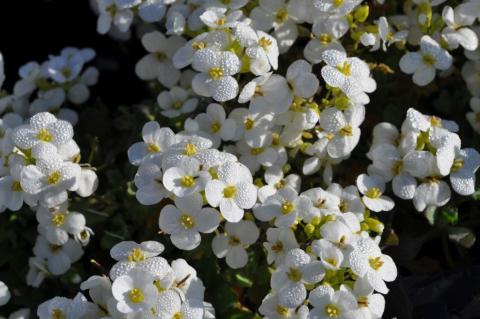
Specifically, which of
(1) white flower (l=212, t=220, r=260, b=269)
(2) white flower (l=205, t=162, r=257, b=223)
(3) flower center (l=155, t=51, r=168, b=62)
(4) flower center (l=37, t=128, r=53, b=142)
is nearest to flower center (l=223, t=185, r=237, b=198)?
(2) white flower (l=205, t=162, r=257, b=223)

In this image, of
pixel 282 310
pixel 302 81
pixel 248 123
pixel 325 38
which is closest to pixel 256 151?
pixel 248 123

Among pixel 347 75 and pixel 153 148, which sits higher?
pixel 347 75

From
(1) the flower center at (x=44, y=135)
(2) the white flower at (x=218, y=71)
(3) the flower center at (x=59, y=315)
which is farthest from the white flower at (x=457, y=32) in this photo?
(3) the flower center at (x=59, y=315)

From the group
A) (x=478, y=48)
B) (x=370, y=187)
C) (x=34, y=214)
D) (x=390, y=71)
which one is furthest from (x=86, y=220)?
(x=478, y=48)

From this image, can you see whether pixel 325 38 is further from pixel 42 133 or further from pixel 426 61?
pixel 42 133

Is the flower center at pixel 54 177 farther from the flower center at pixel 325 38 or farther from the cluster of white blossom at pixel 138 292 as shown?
the flower center at pixel 325 38

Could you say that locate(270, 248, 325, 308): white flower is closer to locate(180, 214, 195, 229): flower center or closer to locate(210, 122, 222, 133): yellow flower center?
locate(180, 214, 195, 229): flower center
